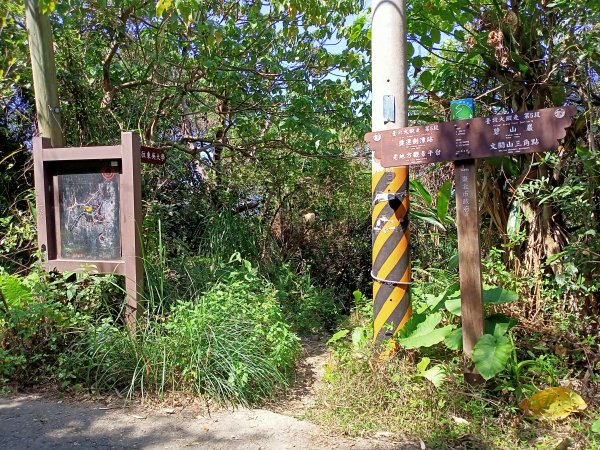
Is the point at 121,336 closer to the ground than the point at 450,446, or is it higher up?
higher up

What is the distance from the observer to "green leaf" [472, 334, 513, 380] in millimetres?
4066

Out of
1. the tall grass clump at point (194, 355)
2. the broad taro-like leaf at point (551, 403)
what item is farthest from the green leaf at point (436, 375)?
the tall grass clump at point (194, 355)

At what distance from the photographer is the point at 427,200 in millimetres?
6285

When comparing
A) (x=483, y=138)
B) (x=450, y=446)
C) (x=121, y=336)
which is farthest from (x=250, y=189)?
(x=450, y=446)

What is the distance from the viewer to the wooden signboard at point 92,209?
5406 millimetres

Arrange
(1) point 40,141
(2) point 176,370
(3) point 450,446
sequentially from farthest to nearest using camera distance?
(1) point 40,141 → (2) point 176,370 → (3) point 450,446

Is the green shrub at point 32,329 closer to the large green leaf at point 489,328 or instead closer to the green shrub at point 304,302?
the green shrub at point 304,302

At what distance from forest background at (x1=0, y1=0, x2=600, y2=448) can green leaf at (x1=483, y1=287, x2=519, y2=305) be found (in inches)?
19.1

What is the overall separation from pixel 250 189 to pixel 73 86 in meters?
3.27

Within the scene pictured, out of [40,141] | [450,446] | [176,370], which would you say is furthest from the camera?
[40,141]

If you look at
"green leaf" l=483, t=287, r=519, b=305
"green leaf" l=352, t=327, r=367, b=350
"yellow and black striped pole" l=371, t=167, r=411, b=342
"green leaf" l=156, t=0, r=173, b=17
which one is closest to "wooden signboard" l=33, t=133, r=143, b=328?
"green leaf" l=156, t=0, r=173, b=17

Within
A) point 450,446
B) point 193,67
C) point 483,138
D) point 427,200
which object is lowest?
point 450,446

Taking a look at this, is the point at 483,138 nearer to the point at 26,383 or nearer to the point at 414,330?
the point at 414,330

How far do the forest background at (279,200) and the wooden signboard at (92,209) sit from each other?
9.3 inches
